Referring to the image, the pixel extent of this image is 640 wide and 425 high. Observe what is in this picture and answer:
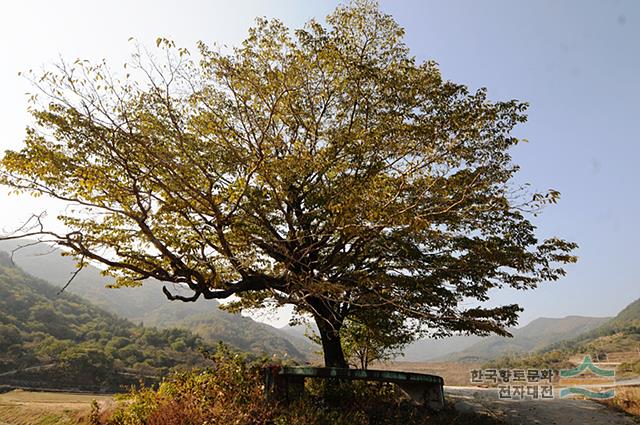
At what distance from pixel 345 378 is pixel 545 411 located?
7.43 meters

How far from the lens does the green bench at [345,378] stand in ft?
30.6

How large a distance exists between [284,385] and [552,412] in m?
9.17

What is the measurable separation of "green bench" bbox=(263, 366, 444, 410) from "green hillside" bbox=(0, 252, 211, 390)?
21.7 m

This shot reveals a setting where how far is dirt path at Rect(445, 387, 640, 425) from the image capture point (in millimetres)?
11828

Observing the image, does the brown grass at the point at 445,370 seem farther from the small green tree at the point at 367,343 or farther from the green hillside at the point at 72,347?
the green hillside at the point at 72,347

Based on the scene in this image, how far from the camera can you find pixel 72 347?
166 feet

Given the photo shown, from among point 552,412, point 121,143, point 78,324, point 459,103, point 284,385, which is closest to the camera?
point 121,143

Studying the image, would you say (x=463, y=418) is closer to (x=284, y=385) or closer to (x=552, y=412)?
(x=552, y=412)

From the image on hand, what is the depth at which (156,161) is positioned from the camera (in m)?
8.38

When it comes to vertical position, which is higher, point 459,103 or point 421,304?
point 459,103

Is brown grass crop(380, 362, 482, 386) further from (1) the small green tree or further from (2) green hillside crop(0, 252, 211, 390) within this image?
(2) green hillside crop(0, 252, 211, 390)

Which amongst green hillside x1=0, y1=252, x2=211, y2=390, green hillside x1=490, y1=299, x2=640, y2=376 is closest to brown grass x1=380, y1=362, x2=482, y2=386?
green hillside x1=490, y1=299, x2=640, y2=376

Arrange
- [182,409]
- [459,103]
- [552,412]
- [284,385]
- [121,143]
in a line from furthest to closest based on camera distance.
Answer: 1. [552,412]
2. [459,103]
3. [284,385]
4. [121,143]
5. [182,409]

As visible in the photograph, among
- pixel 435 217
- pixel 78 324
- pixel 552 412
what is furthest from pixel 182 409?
pixel 78 324
